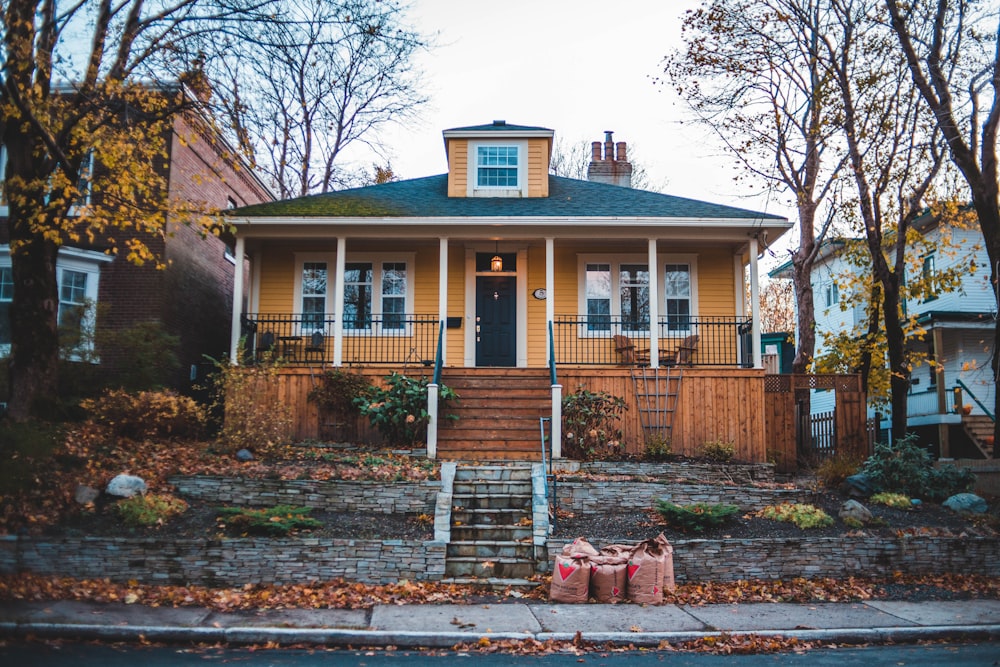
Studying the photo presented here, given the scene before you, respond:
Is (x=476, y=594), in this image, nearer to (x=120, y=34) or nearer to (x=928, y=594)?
(x=928, y=594)

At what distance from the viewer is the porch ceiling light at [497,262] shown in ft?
56.7

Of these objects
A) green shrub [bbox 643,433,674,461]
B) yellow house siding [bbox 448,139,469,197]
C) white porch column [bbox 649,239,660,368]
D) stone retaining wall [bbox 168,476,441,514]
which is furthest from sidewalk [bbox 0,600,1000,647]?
yellow house siding [bbox 448,139,469,197]

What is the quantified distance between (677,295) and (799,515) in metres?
7.28

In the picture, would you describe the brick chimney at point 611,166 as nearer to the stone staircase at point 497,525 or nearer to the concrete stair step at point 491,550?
the stone staircase at point 497,525

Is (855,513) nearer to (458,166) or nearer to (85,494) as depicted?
(85,494)

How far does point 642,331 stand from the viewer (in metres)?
17.4

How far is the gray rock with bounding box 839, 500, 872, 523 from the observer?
11.2 metres

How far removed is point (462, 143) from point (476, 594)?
39.7ft

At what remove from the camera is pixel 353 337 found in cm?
1736

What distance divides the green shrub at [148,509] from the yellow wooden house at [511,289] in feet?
15.2

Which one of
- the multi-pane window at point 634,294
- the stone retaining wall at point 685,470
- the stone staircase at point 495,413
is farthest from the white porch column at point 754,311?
the stone staircase at point 495,413

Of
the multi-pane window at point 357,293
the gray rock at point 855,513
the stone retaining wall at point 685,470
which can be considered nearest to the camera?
the gray rock at point 855,513

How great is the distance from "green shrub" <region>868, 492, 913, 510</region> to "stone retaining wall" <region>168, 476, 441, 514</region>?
6.35 meters

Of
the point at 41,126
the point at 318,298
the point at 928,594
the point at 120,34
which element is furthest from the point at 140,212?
the point at 928,594
